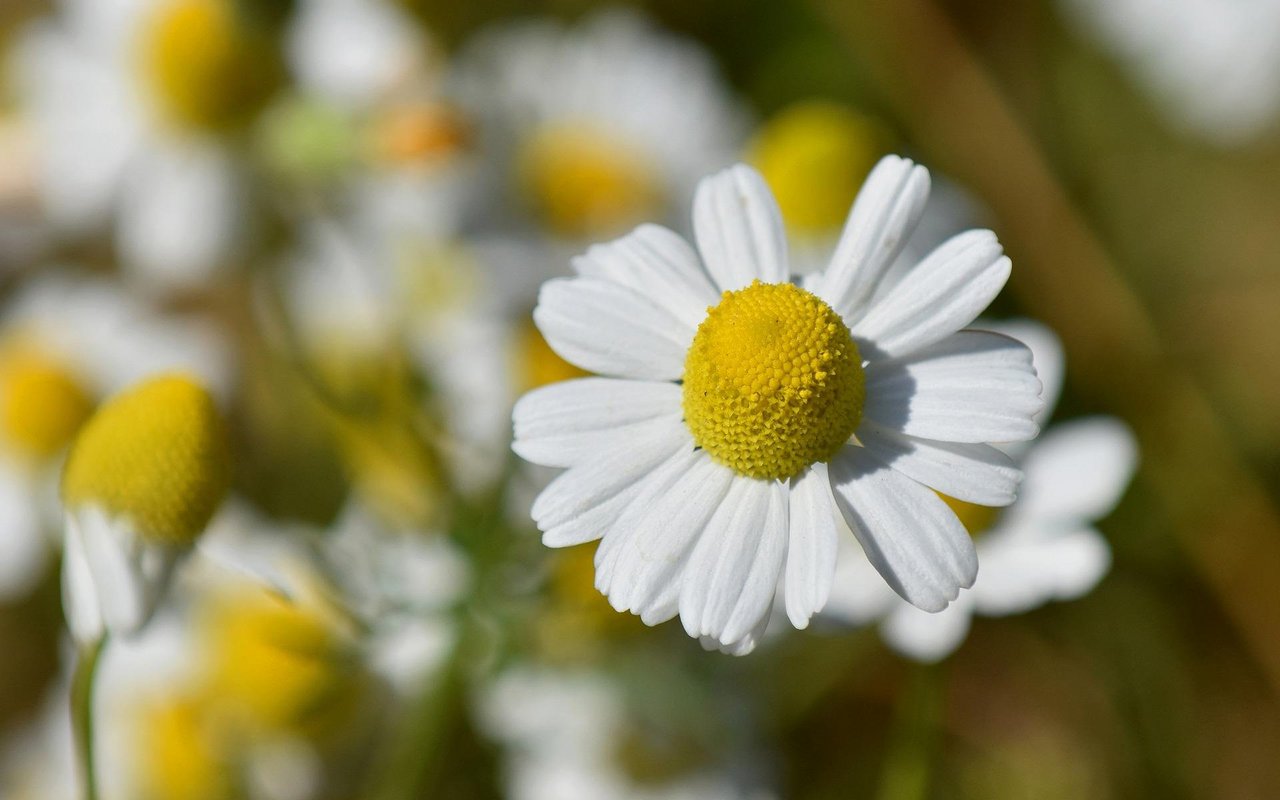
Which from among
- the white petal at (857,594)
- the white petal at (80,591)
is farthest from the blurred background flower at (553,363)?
the white petal at (80,591)

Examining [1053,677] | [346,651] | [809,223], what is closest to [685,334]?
[346,651]

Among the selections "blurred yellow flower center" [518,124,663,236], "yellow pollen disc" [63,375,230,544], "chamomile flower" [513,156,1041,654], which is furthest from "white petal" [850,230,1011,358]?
"blurred yellow flower center" [518,124,663,236]

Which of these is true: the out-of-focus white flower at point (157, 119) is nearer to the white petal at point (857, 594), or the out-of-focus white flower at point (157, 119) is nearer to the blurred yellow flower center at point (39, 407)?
the blurred yellow flower center at point (39, 407)

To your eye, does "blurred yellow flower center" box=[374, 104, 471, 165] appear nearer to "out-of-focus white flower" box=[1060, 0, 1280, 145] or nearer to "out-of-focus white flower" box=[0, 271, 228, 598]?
"out-of-focus white flower" box=[0, 271, 228, 598]

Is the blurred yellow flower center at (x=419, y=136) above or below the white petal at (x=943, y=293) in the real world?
below

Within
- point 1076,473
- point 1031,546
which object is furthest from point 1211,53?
point 1031,546

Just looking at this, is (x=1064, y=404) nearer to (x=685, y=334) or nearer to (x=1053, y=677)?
(x=1053, y=677)
